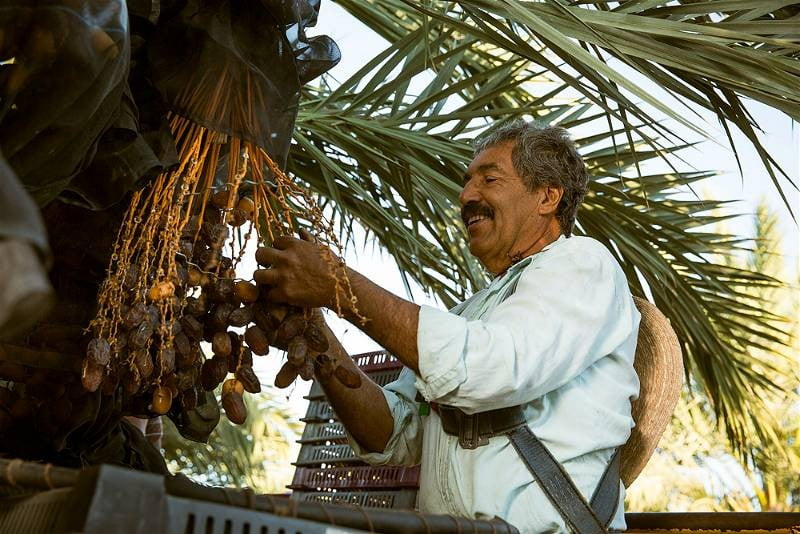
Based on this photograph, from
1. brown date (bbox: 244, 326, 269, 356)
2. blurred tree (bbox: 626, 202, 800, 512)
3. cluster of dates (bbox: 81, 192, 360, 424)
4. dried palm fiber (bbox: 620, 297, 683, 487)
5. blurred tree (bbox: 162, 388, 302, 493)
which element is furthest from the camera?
blurred tree (bbox: 626, 202, 800, 512)

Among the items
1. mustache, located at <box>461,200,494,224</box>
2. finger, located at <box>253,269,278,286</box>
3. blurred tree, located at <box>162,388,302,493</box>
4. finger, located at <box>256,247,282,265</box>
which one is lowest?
blurred tree, located at <box>162,388,302,493</box>

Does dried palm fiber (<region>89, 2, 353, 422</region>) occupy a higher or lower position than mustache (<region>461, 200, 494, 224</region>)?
lower

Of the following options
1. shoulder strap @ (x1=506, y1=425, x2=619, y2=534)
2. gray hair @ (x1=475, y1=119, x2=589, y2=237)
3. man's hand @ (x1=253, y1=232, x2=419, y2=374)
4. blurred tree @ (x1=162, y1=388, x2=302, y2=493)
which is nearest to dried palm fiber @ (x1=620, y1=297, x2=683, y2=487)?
shoulder strap @ (x1=506, y1=425, x2=619, y2=534)

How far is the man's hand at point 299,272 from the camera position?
1408 millimetres

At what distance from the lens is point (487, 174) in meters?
2.20

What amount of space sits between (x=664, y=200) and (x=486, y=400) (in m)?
1.81

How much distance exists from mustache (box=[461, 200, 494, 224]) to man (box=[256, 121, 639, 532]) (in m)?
0.21

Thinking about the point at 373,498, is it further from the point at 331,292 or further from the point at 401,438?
the point at 331,292

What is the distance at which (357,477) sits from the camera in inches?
84.0

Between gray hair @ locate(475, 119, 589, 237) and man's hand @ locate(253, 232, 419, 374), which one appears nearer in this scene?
man's hand @ locate(253, 232, 419, 374)

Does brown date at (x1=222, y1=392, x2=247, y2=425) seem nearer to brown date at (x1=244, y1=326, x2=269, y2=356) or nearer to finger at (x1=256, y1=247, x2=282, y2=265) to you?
brown date at (x1=244, y1=326, x2=269, y2=356)

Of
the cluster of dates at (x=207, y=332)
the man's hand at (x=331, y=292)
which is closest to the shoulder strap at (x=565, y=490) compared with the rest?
the man's hand at (x=331, y=292)

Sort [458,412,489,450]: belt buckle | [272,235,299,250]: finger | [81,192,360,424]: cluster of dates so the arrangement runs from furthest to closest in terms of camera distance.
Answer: [458,412,489,450]: belt buckle < [272,235,299,250]: finger < [81,192,360,424]: cluster of dates

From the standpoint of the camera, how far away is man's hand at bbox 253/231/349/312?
1.41m
